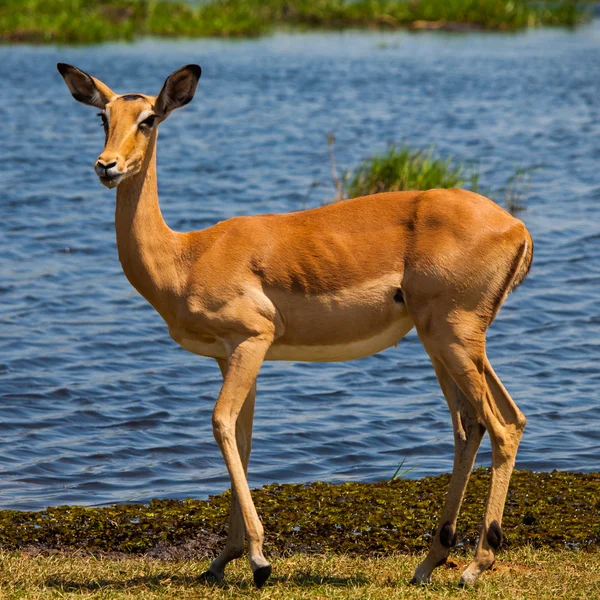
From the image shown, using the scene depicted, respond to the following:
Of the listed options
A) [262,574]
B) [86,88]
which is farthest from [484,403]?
Result: [86,88]

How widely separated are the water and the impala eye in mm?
3351

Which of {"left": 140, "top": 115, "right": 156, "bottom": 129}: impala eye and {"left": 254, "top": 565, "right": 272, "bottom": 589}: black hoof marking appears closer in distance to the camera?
{"left": 254, "top": 565, "right": 272, "bottom": 589}: black hoof marking

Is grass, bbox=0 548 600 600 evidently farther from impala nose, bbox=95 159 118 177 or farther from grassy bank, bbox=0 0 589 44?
grassy bank, bbox=0 0 589 44

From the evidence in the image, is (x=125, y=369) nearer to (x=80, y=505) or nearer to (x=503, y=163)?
(x=80, y=505)

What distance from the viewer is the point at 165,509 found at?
7648 millimetres

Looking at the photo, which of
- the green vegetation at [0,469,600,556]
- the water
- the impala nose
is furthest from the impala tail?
the water

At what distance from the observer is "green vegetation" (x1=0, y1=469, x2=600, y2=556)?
7070 millimetres

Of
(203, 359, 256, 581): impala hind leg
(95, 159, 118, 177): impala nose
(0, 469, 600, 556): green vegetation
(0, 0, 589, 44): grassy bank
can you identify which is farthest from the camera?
(0, 0, 589, 44): grassy bank

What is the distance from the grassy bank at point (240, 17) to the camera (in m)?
43.6

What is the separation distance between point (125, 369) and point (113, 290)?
2.78 metres

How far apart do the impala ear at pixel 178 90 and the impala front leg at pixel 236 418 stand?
4.17 ft

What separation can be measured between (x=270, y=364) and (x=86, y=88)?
20.8 feet

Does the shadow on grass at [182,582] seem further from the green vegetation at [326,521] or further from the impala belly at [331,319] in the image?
the impala belly at [331,319]

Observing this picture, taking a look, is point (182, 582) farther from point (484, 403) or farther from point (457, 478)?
point (484, 403)
